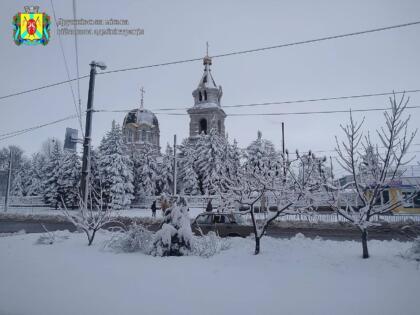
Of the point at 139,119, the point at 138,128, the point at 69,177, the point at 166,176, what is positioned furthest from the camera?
the point at 139,119

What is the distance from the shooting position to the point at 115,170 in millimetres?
36000

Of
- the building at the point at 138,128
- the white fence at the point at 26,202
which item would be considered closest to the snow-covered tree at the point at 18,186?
the white fence at the point at 26,202

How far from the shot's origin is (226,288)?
5.31 m

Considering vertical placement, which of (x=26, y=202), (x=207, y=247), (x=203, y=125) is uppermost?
(x=203, y=125)

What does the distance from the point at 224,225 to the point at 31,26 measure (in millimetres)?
10637

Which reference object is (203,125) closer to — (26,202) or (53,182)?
(53,182)

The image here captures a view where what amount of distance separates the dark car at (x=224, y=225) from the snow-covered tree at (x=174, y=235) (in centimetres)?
355

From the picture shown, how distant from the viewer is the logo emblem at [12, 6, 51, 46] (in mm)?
10095

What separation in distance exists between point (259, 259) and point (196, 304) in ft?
10.7

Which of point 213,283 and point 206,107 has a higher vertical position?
point 206,107

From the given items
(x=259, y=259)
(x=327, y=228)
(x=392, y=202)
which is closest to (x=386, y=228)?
(x=327, y=228)

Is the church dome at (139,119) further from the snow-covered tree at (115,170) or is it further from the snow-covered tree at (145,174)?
the snow-covered tree at (115,170)

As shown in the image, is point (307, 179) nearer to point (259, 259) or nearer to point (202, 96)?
point (259, 259)

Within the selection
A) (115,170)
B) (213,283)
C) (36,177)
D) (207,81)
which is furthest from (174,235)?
(36,177)
